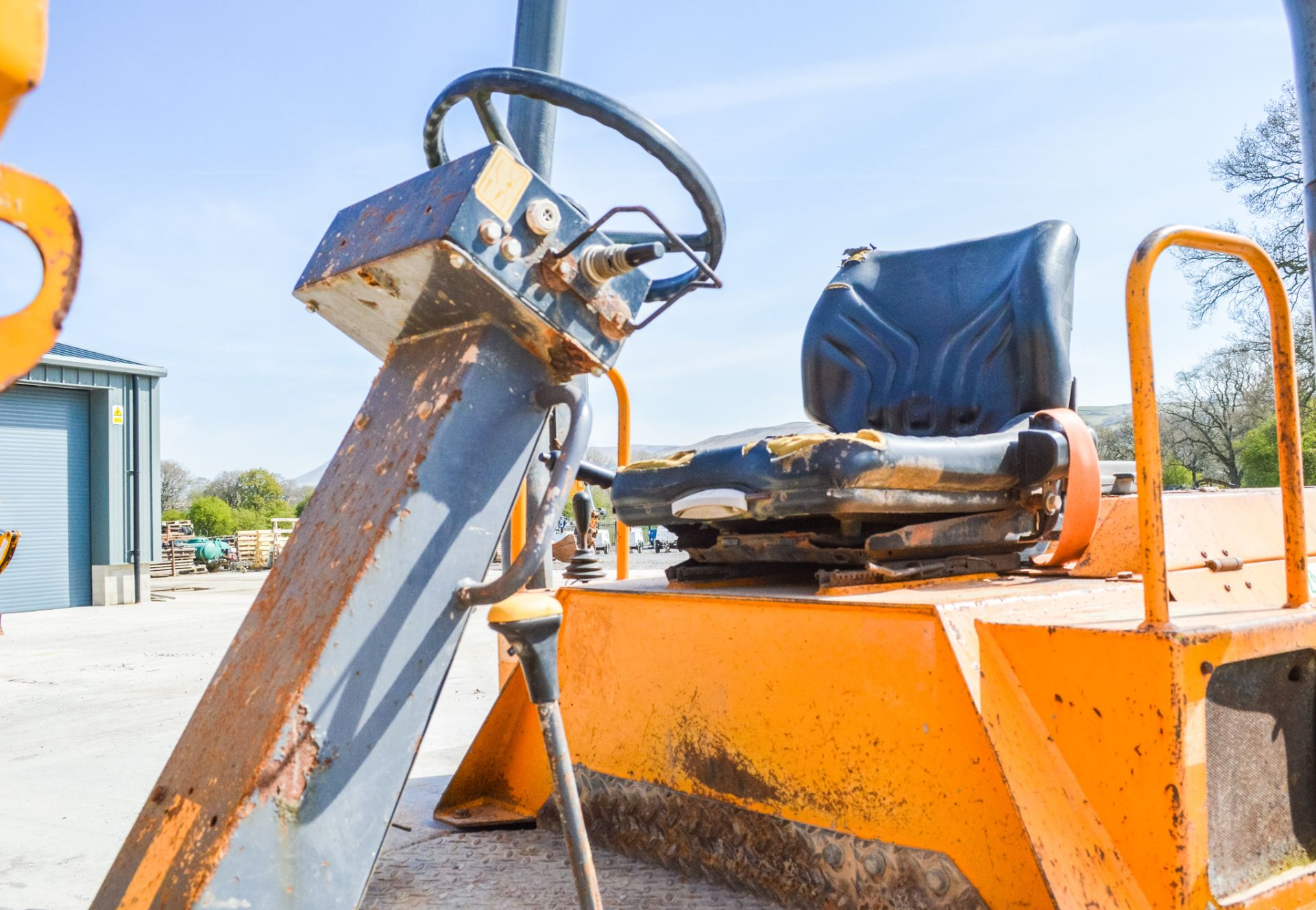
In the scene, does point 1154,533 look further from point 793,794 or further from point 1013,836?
point 793,794

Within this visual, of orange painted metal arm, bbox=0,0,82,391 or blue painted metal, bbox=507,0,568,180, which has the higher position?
blue painted metal, bbox=507,0,568,180

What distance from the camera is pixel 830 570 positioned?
2.22 m

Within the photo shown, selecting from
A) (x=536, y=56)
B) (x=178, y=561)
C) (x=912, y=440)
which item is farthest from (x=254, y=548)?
(x=912, y=440)

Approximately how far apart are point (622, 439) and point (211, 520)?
30.0 metres

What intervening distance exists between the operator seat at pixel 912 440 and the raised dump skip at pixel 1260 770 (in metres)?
0.63

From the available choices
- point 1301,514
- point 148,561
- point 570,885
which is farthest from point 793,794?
point 148,561

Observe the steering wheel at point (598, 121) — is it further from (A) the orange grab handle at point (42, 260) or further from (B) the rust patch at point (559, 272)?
(A) the orange grab handle at point (42, 260)

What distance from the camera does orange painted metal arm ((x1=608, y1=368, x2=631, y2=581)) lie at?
2854mm

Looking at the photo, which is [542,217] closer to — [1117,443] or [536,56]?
[536,56]

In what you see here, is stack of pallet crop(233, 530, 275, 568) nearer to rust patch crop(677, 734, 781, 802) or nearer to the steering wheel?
rust patch crop(677, 734, 781, 802)

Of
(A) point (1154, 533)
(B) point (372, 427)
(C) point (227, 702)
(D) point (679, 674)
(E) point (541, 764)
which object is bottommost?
(E) point (541, 764)

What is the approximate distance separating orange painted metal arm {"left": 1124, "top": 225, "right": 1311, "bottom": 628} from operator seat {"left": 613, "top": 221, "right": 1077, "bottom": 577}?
488 mm

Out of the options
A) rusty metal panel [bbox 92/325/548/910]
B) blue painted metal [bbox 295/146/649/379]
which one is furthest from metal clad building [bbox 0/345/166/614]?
rusty metal panel [bbox 92/325/548/910]

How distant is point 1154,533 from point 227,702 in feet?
4.75
